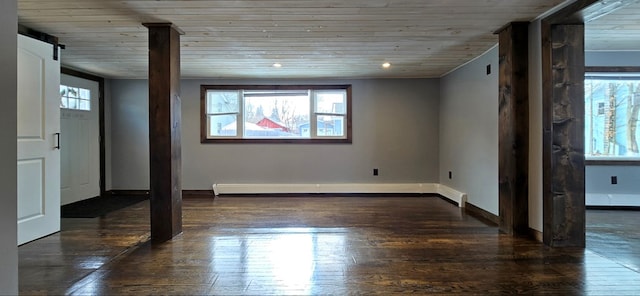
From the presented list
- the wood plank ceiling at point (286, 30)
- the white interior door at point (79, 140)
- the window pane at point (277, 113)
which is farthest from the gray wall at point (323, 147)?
the wood plank ceiling at point (286, 30)

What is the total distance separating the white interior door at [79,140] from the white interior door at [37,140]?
1856 mm

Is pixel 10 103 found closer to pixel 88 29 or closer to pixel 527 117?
pixel 88 29

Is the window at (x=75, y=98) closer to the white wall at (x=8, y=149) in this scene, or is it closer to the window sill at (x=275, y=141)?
the window sill at (x=275, y=141)

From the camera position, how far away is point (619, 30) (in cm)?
378

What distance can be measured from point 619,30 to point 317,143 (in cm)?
407

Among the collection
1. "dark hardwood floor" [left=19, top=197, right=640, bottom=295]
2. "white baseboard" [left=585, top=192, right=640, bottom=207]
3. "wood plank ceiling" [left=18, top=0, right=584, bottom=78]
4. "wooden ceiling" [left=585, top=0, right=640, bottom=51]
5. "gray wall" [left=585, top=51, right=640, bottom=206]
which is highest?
"wooden ceiling" [left=585, top=0, right=640, bottom=51]

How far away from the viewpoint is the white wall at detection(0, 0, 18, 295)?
166cm

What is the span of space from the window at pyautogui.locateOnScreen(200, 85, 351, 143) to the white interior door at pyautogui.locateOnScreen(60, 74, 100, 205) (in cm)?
171

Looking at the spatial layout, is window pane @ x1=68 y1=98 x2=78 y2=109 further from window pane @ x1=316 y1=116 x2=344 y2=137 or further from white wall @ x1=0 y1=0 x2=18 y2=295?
white wall @ x1=0 y1=0 x2=18 y2=295

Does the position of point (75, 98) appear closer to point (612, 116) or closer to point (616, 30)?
point (616, 30)

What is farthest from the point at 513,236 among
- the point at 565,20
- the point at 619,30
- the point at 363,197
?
the point at 363,197

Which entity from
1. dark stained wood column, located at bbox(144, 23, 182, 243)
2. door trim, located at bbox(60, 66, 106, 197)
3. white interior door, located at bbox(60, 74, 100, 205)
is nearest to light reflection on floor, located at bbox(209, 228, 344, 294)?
dark stained wood column, located at bbox(144, 23, 182, 243)

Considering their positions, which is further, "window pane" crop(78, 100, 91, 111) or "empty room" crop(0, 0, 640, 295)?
"window pane" crop(78, 100, 91, 111)

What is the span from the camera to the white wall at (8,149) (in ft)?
5.43
